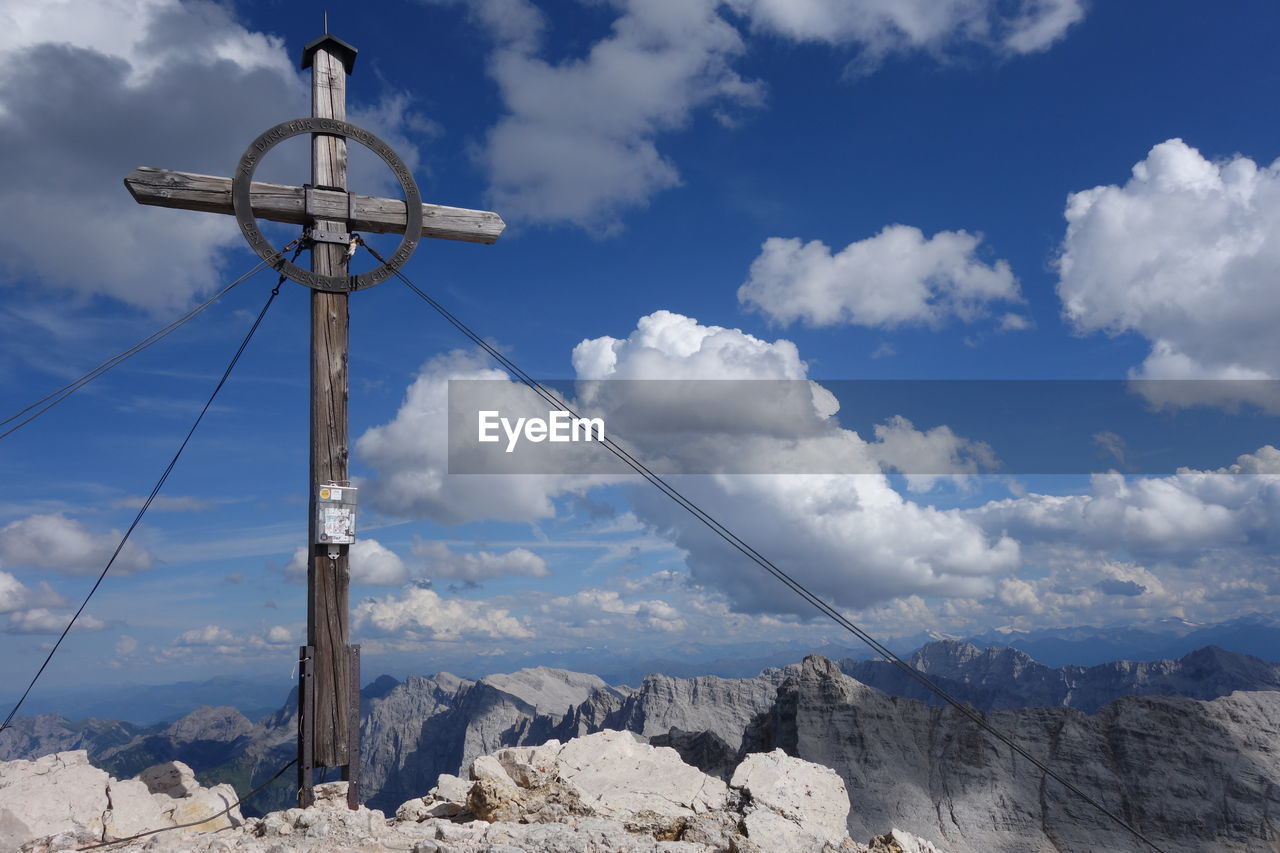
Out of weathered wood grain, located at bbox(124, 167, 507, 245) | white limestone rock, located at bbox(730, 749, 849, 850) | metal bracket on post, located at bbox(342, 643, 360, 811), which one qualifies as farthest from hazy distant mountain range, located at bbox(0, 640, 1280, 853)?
weathered wood grain, located at bbox(124, 167, 507, 245)

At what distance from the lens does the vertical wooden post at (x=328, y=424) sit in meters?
8.02

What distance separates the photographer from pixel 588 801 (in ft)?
25.6

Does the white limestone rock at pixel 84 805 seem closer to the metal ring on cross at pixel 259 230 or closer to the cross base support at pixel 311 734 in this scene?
the cross base support at pixel 311 734

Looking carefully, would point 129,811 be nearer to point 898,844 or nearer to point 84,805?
point 84,805

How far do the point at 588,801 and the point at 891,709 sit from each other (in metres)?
82.8

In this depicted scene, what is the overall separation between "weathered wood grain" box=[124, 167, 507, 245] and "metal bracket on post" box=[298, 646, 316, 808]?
4.75 meters

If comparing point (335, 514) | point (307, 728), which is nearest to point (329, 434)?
point (335, 514)

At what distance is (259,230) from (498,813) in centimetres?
653

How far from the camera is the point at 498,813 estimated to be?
710 cm

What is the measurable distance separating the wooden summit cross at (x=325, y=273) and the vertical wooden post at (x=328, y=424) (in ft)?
0.04

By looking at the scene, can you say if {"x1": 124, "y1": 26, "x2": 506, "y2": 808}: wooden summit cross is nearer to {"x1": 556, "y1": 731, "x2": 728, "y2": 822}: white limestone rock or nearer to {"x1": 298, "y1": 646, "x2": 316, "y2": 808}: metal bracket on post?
{"x1": 298, "y1": 646, "x2": 316, "y2": 808}: metal bracket on post

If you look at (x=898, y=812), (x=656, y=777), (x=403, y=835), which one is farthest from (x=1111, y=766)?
(x=403, y=835)

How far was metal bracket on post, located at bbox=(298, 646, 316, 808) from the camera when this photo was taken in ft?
25.5

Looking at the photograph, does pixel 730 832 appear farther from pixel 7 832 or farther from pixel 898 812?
pixel 898 812
